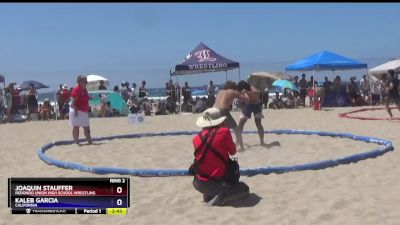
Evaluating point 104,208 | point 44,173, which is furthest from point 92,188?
point 44,173

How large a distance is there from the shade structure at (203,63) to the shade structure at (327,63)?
2993 millimetres

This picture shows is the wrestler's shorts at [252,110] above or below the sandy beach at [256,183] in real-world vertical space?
above

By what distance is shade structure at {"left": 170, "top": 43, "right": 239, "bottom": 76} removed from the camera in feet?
73.4

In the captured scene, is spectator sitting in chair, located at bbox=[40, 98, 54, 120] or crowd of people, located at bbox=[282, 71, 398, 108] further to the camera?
crowd of people, located at bbox=[282, 71, 398, 108]

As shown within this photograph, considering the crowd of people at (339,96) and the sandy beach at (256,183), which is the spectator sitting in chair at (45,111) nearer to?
the sandy beach at (256,183)

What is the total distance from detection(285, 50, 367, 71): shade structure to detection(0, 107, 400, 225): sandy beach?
1064 centimetres

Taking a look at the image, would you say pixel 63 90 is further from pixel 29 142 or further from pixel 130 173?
pixel 130 173

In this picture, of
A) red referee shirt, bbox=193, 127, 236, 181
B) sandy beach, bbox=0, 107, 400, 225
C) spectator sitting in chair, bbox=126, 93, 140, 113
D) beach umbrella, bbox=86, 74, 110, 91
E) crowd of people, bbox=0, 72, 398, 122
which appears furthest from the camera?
beach umbrella, bbox=86, 74, 110, 91

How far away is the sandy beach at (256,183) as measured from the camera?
5.20 meters

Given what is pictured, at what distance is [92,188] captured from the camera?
5305mm
